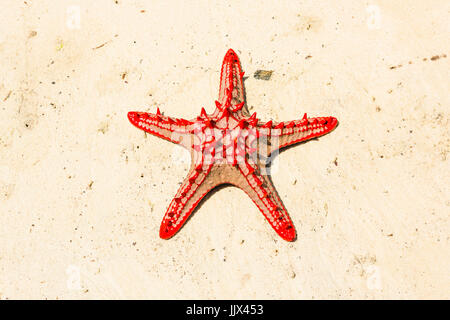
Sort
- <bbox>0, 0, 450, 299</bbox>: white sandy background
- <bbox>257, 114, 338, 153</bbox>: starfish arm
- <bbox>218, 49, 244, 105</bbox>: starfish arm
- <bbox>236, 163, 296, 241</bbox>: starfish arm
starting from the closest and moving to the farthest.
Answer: <bbox>236, 163, 296, 241</bbox>: starfish arm
<bbox>257, 114, 338, 153</bbox>: starfish arm
<bbox>0, 0, 450, 299</bbox>: white sandy background
<bbox>218, 49, 244, 105</bbox>: starfish arm

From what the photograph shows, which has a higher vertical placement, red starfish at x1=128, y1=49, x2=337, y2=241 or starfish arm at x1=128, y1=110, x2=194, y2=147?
starfish arm at x1=128, y1=110, x2=194, y2=147

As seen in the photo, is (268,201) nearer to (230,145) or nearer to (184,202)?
(230,145)

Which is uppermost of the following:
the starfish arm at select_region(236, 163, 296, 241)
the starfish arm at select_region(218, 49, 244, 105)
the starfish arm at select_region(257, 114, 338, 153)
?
the starfish arm at select_region(218, 49, 244, 105)

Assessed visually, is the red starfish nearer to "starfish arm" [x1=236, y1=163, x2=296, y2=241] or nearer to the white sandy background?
"starfish arm" [x1=236, y1=163, x2=296, y2=241]

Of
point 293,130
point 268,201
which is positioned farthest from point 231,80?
point 268,201

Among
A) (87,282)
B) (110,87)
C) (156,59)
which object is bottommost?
(87,282)

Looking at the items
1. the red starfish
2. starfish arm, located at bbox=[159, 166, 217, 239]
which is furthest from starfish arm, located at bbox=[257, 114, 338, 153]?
starfish arm, located at bbox=[159, 166, 217, 239]
